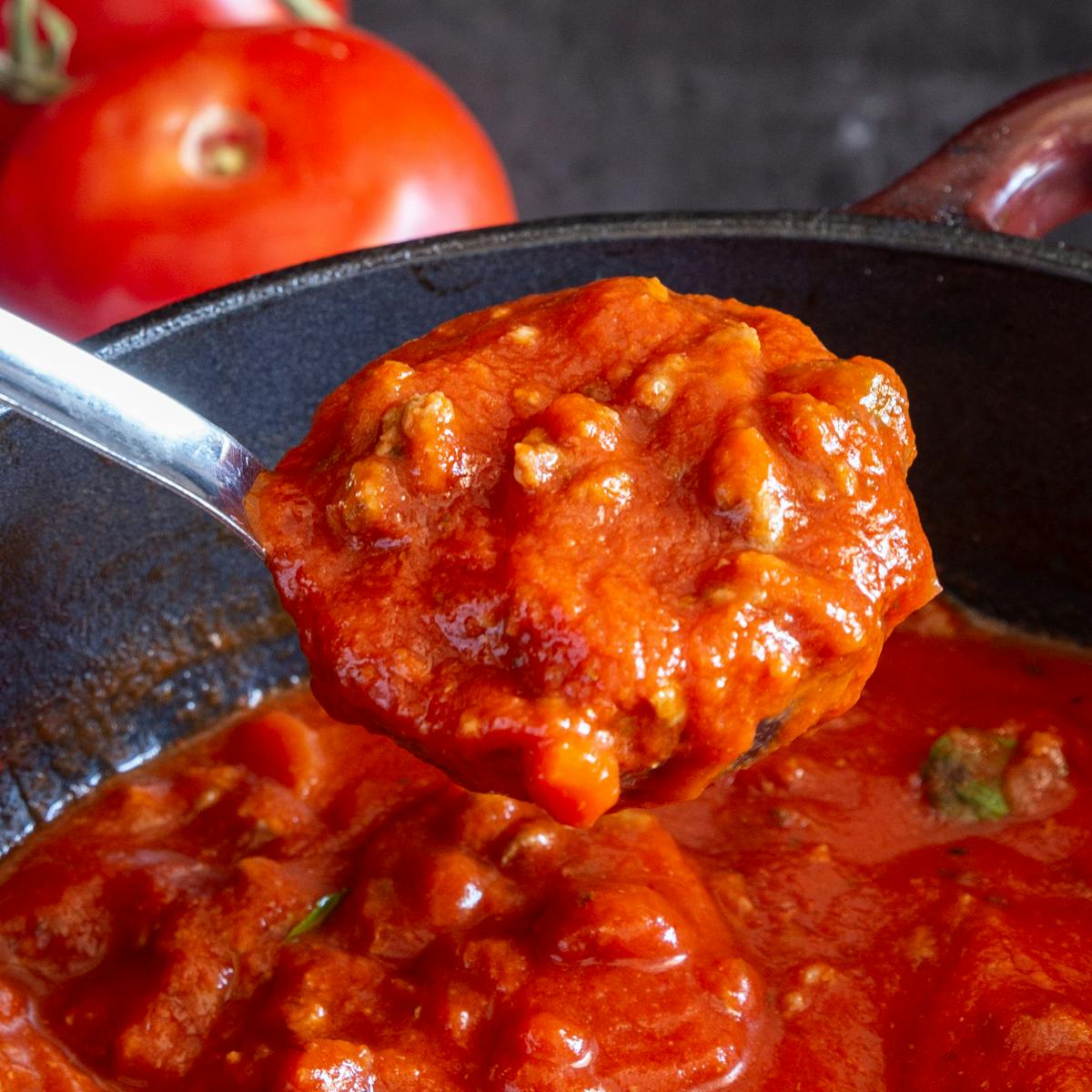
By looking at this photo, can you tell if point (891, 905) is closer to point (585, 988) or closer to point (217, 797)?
point (585, 988)

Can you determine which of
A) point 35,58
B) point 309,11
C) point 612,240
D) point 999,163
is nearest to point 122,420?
point 612,240

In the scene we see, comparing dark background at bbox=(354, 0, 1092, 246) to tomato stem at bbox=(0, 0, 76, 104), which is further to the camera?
dark background at bbox=(354, 0, 1092, 246)

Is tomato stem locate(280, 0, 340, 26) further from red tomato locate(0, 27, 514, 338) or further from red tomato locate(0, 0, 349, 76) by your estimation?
red tomato locate(0, 27, 514, 338)

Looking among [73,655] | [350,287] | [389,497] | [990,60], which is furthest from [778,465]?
[990,60]

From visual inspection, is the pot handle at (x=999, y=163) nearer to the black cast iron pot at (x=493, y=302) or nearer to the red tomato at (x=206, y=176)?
the black cast iron pot at (x=493, y=302)

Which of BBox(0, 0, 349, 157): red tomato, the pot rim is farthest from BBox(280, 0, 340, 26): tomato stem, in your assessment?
the pot rim

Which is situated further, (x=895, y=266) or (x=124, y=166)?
(x=124, y=166)

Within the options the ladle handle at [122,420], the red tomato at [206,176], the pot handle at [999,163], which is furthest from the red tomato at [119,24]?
the ladle handle at [122,420]
